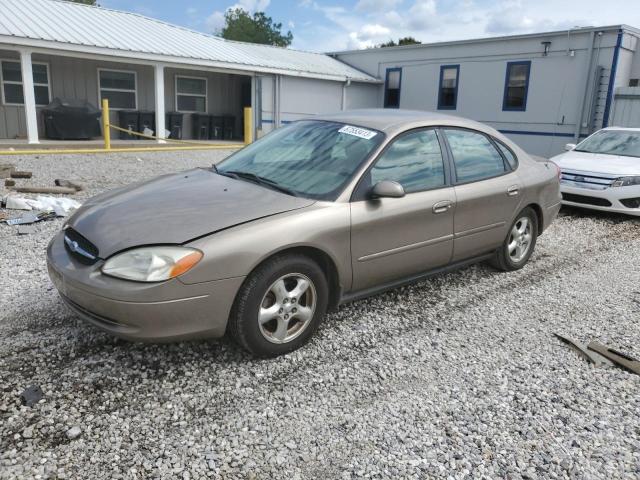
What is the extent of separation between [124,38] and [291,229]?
14.4 meters

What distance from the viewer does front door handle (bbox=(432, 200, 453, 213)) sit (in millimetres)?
4075

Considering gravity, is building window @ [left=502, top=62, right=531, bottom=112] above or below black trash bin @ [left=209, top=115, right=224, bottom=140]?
above

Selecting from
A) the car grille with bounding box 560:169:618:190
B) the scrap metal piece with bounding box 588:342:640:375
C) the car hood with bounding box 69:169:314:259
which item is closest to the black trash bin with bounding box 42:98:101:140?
the car hood with bounding box 69:169:314:259

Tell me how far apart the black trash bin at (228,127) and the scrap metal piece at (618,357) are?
1732cm

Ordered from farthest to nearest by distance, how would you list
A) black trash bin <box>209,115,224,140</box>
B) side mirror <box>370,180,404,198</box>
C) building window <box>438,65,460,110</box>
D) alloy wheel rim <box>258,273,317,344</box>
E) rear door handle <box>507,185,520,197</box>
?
building window <box>438,65,460,110</box> < black trash bin <box>209,115,224,140</box> < rear door handle <box>507,185,520,197</box> < side mirror <box>370,180,404,198</box> < alloy wheel rim <box>258,273,317,344</box>

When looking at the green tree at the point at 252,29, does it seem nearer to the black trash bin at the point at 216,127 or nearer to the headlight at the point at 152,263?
the black trash bin at the point at 216,127

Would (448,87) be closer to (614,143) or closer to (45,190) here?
(614,143)

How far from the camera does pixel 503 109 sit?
18.0m

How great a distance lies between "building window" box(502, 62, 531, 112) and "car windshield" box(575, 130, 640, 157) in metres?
8.17

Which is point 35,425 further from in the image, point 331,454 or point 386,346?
point 386,346

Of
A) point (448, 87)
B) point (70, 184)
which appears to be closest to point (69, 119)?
point (70, 184)

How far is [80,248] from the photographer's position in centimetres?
315

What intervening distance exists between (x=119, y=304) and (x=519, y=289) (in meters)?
3.57

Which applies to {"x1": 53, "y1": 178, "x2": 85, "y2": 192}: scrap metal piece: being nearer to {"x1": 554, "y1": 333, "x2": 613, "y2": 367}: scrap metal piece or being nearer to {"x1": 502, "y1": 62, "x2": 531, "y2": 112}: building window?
{"x1": 554, "y1": 333, "x2": 613, "y2": 367}: scrap metal piece
